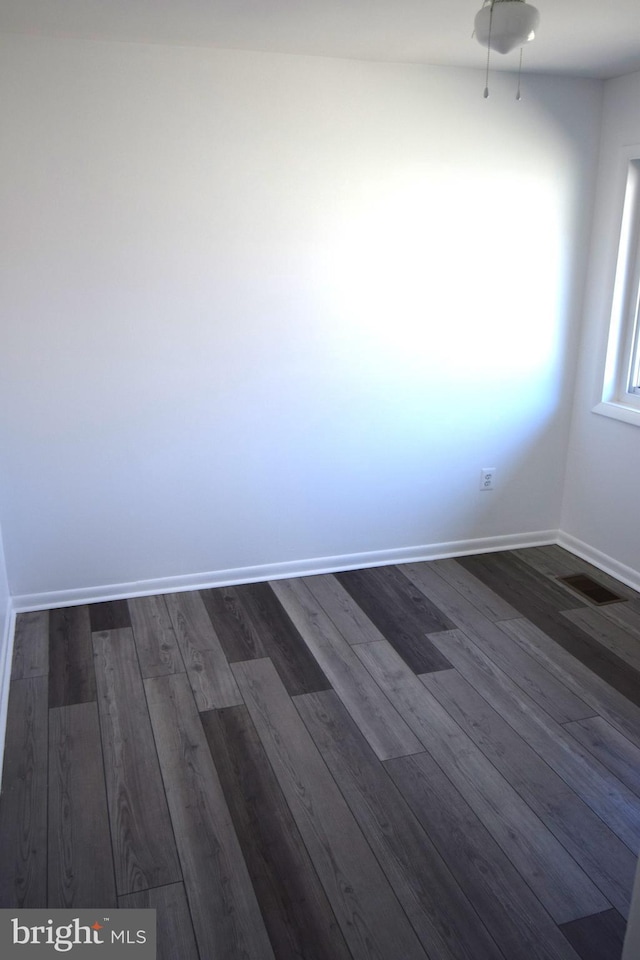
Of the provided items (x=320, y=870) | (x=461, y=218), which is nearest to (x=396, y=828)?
(x=320, y=870)

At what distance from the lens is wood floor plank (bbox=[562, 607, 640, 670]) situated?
306 cm

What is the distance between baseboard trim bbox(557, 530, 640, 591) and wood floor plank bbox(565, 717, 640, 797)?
117 cm

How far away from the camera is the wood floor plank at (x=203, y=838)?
1814 millimetres

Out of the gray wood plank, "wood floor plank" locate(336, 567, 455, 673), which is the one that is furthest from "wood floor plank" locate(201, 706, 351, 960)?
the gray wood plank

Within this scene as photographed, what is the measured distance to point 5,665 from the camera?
2.82m

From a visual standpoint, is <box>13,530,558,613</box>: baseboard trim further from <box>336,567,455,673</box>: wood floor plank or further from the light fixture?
the light fixture

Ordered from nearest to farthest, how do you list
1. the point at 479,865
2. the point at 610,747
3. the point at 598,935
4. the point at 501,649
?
the point at 598,935 → the point at 479,865 → the point at 610,747 → the point at 501,649

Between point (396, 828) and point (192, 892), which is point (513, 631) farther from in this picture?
point (192, 892)

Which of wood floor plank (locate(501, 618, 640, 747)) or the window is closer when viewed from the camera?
wood floor plank (locate(501, 618, 640, 747))

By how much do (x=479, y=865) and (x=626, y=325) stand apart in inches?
102

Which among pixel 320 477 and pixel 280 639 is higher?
pixel 320 477

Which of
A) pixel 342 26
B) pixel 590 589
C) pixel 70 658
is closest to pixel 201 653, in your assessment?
pixel 70 658

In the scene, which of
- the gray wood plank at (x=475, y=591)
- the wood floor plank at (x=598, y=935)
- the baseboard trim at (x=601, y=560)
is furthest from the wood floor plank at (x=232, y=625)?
the baseboard trim at (x=601, y=560)

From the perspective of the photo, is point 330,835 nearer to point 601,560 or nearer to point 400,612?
point 400,612
